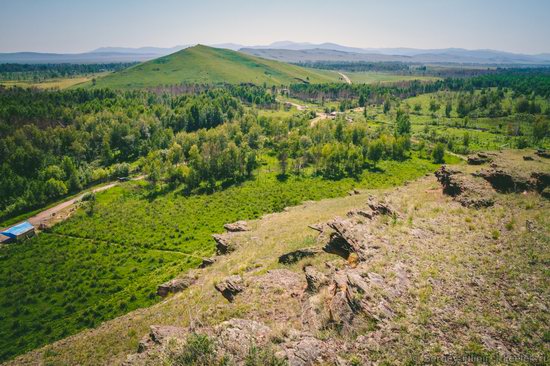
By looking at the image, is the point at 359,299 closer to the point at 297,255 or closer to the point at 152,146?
the point at 297,255

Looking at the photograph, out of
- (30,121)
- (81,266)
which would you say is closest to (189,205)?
(81,266)

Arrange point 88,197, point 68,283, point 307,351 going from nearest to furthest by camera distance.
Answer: point 307,351 < point 68,283 < point 88,197

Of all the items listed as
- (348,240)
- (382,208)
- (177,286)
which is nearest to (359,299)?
(348,240)

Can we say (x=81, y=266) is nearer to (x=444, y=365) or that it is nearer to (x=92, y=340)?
(x=92, y=340)

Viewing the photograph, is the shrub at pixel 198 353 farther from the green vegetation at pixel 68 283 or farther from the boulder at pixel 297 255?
the green vegetation at pixel 68 283

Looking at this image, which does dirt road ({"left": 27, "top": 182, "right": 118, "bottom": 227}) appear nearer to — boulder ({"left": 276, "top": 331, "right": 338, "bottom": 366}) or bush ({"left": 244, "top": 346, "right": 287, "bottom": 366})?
bush ({"left": 244, "top": 346, "right": 287, "bottom": 366})

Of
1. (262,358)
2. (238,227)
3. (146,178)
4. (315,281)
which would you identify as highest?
(262,358)
